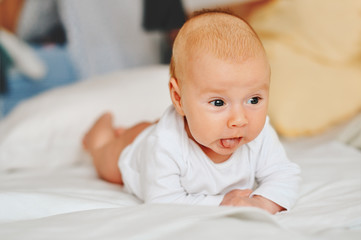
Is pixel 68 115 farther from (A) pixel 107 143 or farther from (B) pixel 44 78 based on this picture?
(B) pixel 44 78

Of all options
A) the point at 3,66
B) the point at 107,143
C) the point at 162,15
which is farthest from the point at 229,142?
the point at 3,66

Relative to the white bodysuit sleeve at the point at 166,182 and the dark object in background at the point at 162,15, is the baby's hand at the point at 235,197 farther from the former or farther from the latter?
the dark object in background at the point at 162,15

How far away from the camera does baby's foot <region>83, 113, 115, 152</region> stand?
4.92 ft

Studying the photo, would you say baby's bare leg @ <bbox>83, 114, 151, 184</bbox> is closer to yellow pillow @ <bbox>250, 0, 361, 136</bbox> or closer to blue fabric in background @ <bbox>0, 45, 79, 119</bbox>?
yellow pillow @ <bbox>250, 0, 361, 136</bbox>

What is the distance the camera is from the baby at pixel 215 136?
91 cm

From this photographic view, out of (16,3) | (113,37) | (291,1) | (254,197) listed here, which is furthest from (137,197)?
(16,3)

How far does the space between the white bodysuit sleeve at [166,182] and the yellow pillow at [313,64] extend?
0.74 metres

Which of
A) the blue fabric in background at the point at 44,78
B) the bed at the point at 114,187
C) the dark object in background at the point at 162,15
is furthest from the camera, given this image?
the blue fabric in background at the point at 44,78

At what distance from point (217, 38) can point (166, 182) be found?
0.34 meters

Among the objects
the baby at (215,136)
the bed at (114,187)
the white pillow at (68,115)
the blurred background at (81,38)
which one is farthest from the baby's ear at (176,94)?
the blurred background at (81,38)

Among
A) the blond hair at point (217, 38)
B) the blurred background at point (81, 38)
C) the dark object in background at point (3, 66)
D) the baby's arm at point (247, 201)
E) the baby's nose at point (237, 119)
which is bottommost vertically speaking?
the baby's arm at point (247, 201)

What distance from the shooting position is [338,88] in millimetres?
1765

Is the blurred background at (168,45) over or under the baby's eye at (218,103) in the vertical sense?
over

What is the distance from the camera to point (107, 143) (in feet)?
4.86
